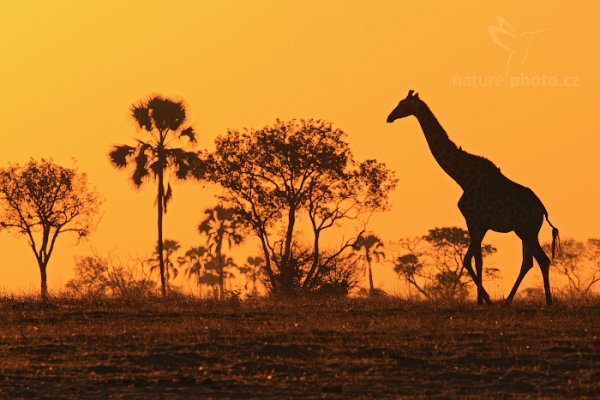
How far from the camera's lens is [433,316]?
28.8 m

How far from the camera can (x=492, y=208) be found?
108 feet

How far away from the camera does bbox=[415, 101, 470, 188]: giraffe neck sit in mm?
34188

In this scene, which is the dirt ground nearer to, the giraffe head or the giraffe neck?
the giraffe neck

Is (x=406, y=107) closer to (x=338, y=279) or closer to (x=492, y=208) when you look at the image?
(x=492, y=208)

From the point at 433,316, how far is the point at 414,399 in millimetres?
10920

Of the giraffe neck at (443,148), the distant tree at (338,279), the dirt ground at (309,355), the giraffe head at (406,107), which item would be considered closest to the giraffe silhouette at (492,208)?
the giraffe neck at (443,148)

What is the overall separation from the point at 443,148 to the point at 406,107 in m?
1.52

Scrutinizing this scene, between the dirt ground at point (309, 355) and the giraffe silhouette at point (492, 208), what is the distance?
11.3 ft

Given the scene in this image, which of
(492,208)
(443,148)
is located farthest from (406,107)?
(492,208)

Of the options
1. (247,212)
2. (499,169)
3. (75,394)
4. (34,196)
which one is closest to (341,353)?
(75,394)

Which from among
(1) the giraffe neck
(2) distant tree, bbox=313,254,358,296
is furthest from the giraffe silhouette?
(2) distant tree, bbox=313,254,358,296

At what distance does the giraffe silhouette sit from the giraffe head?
5.26ft

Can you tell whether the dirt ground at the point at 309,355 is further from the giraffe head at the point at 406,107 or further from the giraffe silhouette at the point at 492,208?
the giraffe head at the point at 406,107

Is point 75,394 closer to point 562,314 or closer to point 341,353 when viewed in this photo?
point 341,353
